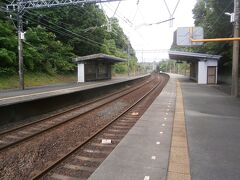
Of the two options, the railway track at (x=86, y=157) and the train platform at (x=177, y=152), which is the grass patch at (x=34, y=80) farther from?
the train platform at (x=177, y=152)

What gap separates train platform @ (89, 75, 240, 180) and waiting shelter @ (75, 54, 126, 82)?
885 inches

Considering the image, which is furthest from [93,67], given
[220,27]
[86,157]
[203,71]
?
[86,157]

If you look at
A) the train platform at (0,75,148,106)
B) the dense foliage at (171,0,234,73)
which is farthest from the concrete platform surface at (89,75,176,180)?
the dense foliage at (171,0,234,73)

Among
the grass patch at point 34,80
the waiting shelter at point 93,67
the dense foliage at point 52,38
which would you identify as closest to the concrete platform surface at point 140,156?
the grass patch at point 34,80

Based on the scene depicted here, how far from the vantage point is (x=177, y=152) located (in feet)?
18.3

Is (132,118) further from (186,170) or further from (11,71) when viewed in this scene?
(11,71)

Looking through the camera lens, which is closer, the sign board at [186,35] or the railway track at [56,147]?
the railway track at [56,147]

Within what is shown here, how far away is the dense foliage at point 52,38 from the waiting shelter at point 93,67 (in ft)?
8.29

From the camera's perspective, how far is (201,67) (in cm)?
2928

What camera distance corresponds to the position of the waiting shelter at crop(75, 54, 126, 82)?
101 ft

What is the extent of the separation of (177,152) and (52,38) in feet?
95.8

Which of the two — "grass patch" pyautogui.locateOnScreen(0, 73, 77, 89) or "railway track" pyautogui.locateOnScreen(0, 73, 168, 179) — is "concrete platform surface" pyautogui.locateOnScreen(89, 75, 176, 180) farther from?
"grass patch" pyautogui.locateOnScreen(0, 73, 77, 89)

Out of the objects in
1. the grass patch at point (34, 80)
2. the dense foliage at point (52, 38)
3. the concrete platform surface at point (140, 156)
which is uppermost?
the dense foliage at point (52, 38)

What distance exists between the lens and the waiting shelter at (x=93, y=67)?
101 feet
